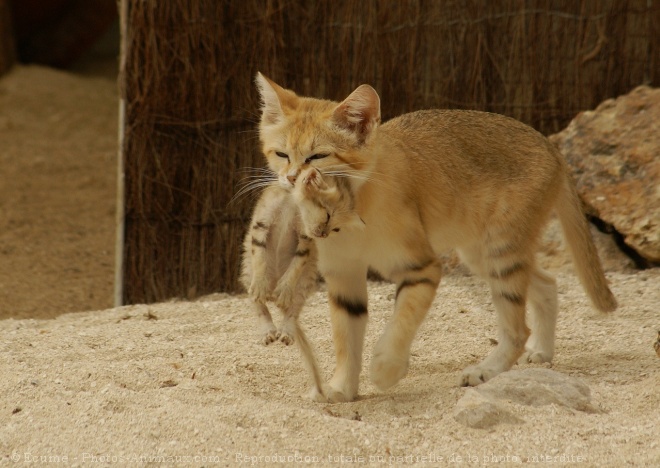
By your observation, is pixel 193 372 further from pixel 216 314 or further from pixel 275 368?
pixel 216 314

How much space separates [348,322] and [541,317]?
1.08m

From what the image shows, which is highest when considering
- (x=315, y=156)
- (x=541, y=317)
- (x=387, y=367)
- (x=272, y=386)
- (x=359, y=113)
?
(x=359, y=113)

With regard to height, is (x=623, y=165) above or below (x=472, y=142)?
below

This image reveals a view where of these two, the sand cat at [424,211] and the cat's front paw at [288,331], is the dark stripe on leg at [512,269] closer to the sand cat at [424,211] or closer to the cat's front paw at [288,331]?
the sand cat at [424,211]

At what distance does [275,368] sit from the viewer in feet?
15.1

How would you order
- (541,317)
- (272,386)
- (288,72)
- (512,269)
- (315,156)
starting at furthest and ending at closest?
1. (288,72)
2. (541,317)
3. (512,269)
4. (272,386)
5. (315,156)

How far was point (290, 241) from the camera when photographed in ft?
13.2

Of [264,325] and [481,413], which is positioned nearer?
[481,413]

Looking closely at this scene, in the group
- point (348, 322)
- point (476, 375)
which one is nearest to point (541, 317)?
point (476, 375)

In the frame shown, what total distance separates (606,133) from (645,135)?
0.25m

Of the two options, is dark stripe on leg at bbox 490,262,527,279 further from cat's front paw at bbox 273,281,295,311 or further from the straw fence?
the straw fence

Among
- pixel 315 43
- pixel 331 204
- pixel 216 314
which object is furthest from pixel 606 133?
pixel 331 204

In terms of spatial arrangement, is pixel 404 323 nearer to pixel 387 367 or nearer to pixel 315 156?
pixel 387 367

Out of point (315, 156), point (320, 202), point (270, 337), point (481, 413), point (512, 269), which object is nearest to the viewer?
point (481, 413)
